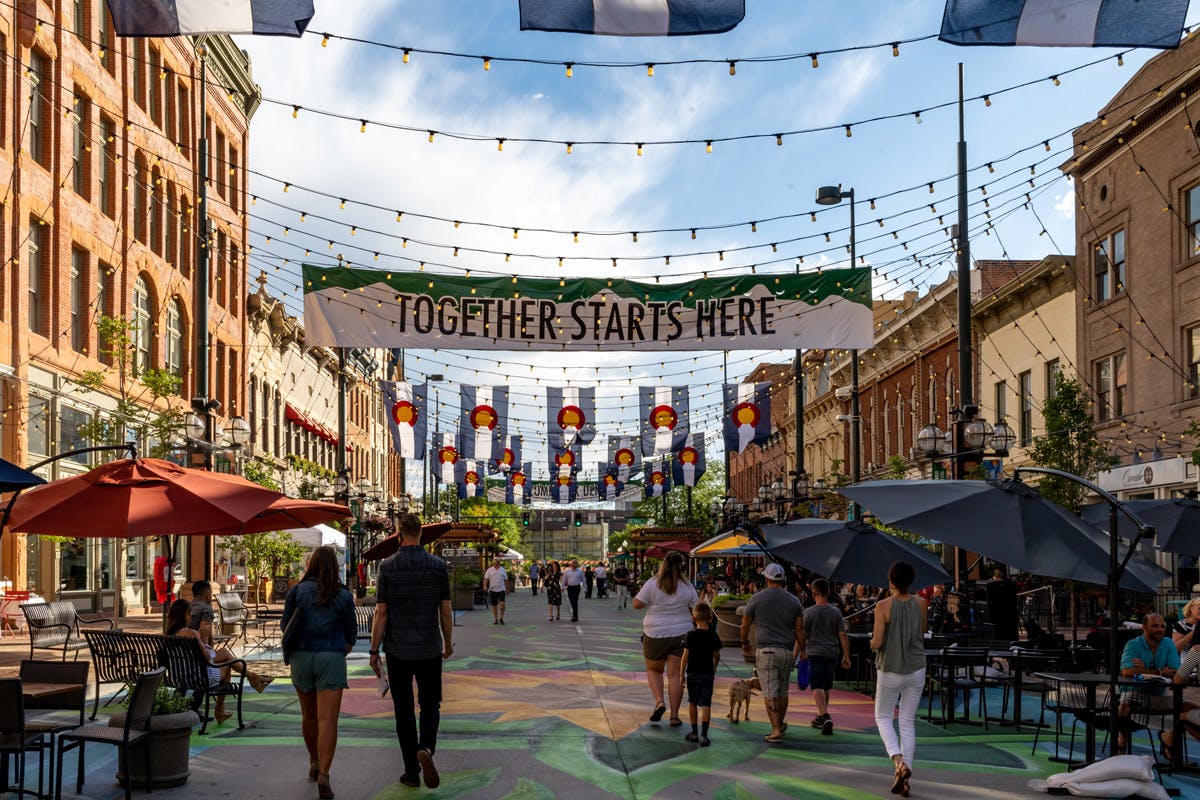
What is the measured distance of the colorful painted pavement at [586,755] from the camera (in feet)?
32.7

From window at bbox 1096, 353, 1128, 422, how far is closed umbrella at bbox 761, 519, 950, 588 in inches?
671

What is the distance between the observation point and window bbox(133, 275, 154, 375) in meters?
33.6

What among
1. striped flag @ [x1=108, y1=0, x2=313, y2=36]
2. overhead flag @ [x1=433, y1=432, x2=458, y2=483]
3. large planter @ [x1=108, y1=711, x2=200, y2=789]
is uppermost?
striped flag @ [x1=108, y1=0, x2=313, y2=36]

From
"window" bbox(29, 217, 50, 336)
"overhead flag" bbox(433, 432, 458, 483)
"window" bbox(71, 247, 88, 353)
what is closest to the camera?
"window" bbox(29, 217, 50, 336)

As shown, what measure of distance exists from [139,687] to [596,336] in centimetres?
1336

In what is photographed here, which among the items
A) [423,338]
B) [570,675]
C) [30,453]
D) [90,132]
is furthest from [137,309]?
[570,675]

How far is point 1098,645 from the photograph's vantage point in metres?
16.1

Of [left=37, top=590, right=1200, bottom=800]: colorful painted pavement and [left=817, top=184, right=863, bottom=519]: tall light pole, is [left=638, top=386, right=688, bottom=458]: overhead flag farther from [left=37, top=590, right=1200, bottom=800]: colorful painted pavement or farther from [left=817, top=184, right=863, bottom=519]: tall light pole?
[left=37, top=590, right=1200, bottom=800]: colorful painted pavement

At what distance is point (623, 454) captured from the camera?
48.0m

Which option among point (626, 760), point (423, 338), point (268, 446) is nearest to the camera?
point (626, 760)

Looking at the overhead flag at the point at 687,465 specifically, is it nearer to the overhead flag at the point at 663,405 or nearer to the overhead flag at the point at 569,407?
the overhead flag at the point at 663,405

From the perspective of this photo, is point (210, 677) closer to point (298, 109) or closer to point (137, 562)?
point (298, 109)

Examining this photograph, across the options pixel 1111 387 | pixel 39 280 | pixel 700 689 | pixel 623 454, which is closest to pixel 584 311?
pixel 700 689

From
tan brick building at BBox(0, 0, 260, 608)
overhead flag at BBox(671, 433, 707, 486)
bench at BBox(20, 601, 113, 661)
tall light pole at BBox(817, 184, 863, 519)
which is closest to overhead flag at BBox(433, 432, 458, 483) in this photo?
overhead flag at BBox(671, 433, 707, 486)
